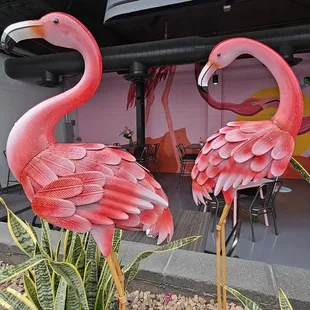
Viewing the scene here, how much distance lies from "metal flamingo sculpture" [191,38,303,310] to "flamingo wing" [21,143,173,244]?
240mm

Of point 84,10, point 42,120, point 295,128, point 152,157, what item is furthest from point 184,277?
point 152,157

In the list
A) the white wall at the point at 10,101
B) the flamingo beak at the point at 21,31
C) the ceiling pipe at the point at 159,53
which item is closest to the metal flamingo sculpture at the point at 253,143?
the flamingo beak at the point at 21,31

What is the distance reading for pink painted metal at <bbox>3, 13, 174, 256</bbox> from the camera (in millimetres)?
541

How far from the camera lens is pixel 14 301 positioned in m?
0.71

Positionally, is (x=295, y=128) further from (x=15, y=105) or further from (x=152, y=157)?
(x=15, y=105)

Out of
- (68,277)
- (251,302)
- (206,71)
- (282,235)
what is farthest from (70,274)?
(282,235)

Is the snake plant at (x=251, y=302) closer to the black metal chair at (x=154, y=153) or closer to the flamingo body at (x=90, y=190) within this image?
the flamingo body at (x=90, y=190)

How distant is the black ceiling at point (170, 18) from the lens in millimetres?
3801

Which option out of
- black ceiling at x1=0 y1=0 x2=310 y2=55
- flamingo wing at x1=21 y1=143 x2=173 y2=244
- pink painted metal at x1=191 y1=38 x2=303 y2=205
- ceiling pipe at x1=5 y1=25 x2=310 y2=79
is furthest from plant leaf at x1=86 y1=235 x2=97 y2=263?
ceiling pipe at x1=5 y1=25 x2=310 y2=79

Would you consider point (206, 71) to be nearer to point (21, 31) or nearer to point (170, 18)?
point (21, 31)

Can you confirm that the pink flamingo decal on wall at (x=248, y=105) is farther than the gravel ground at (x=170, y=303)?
Yes

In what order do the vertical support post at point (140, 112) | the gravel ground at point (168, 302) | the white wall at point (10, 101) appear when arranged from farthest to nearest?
the vertical support post at point (140, 112)
the white wall at point (10, 101)
the gravel ground at point (168, 302)

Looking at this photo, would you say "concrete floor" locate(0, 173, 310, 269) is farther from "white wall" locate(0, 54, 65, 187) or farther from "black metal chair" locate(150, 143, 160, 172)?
"white wall" locate(0, 54, 65, 187)

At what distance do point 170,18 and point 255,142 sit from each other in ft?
14.7
